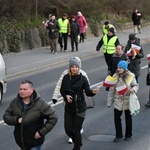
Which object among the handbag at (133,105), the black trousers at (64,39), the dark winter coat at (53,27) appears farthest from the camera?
the black trousers at (64,39)

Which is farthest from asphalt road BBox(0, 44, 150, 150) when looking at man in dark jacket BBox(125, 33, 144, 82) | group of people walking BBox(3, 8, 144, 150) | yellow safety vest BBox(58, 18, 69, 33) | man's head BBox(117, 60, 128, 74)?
yellow safety vest BBox(58, 18, 69, 33)

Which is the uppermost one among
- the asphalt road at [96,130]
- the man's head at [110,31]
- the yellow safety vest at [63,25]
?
the man's head at [110,31]

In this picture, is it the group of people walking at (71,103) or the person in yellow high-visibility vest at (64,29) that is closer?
the group of people walking at (71,103)

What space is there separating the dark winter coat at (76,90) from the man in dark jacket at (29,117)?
1.65 m

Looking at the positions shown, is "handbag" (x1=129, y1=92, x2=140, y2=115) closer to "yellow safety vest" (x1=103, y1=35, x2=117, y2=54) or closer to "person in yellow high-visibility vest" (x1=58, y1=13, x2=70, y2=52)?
"yellow safety vest" (x1=103, y1=35, x2=117, y2=54)

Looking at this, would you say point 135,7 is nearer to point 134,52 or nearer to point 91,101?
point 134,52

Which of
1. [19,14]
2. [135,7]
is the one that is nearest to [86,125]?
[19,14]

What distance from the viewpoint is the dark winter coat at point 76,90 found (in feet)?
27.4

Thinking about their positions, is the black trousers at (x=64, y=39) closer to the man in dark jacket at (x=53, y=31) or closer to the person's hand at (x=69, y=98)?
the man in dark jacket at (x=53, y=31)

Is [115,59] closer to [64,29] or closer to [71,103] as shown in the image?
[71,103]

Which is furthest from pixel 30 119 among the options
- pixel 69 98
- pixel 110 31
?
pixel 110 31

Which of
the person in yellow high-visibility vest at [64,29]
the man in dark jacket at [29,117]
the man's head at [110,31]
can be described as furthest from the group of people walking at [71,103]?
the person in yellow high-visibility vest at [64,29]

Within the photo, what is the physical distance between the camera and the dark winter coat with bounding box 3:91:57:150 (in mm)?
6613

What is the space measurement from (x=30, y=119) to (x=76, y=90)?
6.25 ft
